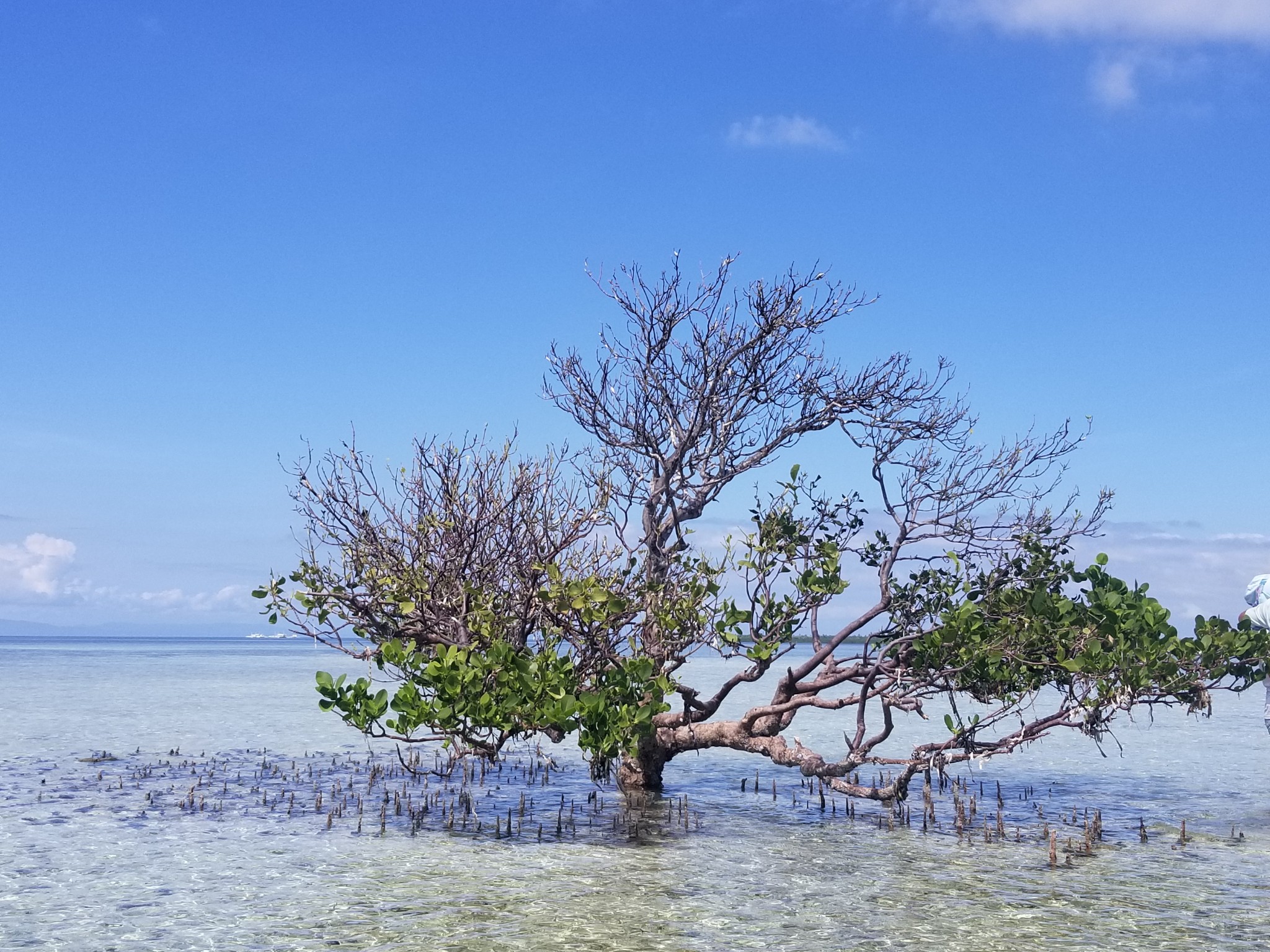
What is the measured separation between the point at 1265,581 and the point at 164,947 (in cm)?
1769

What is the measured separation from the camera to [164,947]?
10.3 m

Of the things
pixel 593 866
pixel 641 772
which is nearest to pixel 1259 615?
pixel 641 772

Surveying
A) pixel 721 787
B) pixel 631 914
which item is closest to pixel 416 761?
pixel 721 787

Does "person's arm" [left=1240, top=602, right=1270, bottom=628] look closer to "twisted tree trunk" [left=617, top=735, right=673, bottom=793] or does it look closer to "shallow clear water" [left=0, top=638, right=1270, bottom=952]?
"shallow clear water" [left=0, top=638, right=1270, bottom=952]

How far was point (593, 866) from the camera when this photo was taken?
13859 mm

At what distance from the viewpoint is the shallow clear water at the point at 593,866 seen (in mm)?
10922

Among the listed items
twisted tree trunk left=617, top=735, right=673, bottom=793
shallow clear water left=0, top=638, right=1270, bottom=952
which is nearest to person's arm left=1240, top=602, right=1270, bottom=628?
shallow clear water left=0, top=638, right=1270, bottom=952

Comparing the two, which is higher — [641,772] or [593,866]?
[641,772]

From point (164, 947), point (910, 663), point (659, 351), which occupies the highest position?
point (659, 351)

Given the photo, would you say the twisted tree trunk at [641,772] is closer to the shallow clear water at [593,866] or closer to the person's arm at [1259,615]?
the shallow clear water at [593,866]

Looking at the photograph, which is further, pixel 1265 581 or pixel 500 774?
pixel 500 774

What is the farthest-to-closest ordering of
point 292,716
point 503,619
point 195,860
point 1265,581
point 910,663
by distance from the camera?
point 292,716
point 1265,581
point 910,663
point 503,619
point 195,860

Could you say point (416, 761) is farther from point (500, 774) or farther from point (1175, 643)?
point (1175, 643)

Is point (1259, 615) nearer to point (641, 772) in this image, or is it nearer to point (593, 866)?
point (641, 772)
